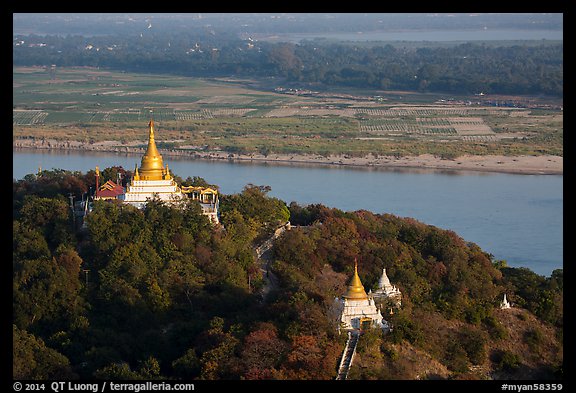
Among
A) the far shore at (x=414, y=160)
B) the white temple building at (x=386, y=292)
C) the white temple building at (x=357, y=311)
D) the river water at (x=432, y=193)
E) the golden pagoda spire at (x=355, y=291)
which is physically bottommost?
the far shore at (x=414, y=160)

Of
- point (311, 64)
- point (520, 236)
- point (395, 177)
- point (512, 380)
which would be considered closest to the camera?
point (512, 380)

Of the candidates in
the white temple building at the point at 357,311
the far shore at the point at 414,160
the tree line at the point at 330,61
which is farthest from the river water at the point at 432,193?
the tree line at the point at 330,61

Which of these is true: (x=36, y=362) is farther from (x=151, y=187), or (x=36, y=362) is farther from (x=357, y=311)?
(x=151, y=187)

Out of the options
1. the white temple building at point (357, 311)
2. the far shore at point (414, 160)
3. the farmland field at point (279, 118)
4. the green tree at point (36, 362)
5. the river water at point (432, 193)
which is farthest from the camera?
the farmland field at point (279, 118)

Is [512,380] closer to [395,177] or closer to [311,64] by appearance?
[395,177]

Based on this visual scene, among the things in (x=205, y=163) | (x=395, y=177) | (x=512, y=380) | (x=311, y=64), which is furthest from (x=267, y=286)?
(x=311, y=64)

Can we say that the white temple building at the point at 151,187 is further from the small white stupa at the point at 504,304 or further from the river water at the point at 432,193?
the river water at the point at 432,193

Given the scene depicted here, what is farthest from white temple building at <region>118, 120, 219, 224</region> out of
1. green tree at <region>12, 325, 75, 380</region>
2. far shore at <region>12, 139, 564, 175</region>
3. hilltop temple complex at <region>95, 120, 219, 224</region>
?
far shore at <region>12, 139, 564, 175</region>
